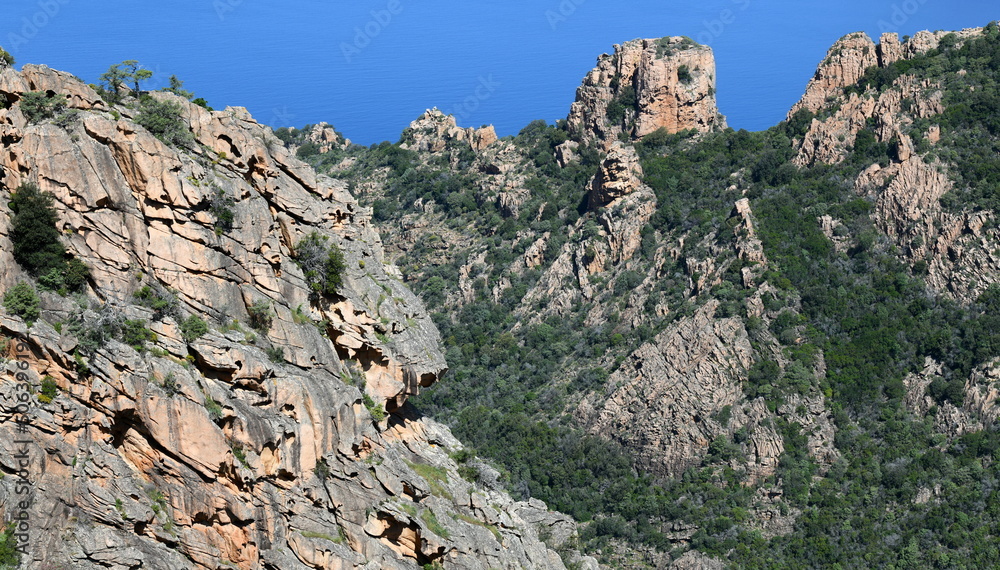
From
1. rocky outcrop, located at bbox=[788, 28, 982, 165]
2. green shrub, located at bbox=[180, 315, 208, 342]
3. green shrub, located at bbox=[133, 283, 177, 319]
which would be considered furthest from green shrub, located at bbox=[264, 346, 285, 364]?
rocky outcrop, located at bbox=[788, 28, 982, 165]

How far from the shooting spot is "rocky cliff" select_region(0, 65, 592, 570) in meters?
35.8

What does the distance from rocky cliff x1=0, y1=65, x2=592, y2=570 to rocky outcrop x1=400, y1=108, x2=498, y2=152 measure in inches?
3191

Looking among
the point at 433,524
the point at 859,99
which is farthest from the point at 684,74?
the point at 433,524

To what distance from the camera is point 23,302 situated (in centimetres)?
3619

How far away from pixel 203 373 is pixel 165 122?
9.34 meters

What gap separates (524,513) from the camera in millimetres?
61375

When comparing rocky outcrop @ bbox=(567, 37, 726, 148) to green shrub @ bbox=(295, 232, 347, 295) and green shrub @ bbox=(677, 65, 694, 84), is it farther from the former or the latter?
green shrub @ bbox=(295, 232, 347, 295)

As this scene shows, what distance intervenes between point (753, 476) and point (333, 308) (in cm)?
4745

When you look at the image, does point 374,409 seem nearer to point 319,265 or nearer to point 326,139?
point 319,265

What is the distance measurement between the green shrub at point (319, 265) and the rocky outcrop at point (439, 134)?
84.0 meters

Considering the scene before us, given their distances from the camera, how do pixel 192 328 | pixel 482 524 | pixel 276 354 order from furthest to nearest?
pixel 482 524 < pixel 276 354 < pixel 192 328

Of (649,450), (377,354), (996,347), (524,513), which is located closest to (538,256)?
(649,450)

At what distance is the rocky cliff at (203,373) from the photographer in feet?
117

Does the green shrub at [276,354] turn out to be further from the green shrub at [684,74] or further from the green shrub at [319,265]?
the green shrub at [684,74]
